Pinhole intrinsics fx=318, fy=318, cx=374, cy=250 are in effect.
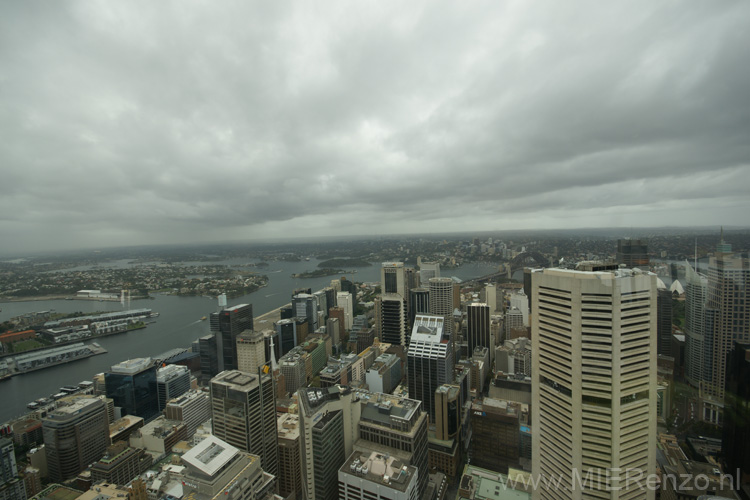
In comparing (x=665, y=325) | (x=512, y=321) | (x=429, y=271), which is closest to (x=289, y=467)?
(x=665, y=325)

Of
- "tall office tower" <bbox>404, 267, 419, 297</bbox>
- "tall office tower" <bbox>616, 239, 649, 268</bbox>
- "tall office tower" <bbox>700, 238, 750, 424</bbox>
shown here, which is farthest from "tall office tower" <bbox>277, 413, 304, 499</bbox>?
"tall office tower" <bbox>404, 267, 419, 297</bbox>

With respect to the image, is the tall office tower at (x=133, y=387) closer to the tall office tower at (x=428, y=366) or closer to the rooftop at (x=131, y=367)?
the rooftop at (x=131, y=367)

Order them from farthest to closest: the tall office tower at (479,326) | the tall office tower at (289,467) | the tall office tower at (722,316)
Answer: the tall office tower at (479,326), the tall office tower at (289,467), the tall office tower at (722,316)

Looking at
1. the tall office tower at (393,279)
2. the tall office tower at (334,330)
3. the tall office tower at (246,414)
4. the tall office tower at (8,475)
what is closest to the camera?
the tall office tower at (8,475)

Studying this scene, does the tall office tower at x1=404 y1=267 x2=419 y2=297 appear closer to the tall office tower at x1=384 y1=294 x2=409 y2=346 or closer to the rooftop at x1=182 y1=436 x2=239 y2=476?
the tall office tower at x1=384 y1=294 x2=409 y2=346

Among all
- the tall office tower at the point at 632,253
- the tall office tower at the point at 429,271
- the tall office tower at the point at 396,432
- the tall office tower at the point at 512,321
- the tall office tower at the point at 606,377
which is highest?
the tall office tower at the point at 632,253

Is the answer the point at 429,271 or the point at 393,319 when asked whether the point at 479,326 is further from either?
the point at 429,271

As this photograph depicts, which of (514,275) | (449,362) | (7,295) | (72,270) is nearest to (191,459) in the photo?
(449,362)

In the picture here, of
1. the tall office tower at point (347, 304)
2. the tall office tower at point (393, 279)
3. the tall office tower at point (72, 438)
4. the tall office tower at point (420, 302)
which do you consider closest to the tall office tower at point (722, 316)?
the tall office tower at point (420, 302)

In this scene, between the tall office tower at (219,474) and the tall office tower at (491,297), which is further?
the tall office tower at (491,297)

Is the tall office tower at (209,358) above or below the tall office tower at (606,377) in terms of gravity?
below
